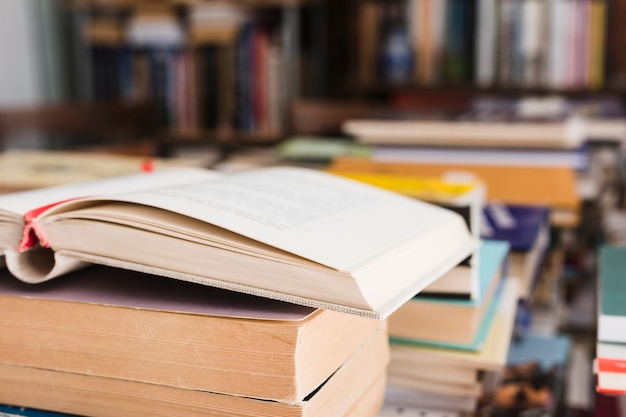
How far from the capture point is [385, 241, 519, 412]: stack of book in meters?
0.57

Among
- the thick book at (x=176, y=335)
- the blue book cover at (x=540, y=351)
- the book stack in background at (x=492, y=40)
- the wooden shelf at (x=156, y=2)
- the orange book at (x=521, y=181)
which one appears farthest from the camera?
the wooden shelf at (x=156, y=2)

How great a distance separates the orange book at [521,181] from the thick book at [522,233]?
0.04m

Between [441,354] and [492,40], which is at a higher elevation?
[492,40]

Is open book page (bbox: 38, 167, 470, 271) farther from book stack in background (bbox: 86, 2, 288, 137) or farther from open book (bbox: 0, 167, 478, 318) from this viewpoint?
book stack in background (bbox: 86, 2, 288, 137)

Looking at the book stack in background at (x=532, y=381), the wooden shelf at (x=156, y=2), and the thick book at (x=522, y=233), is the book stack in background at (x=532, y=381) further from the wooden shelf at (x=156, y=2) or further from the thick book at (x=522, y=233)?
the wooden shelf at (x=156, y=2)

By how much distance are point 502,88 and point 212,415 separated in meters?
1.69

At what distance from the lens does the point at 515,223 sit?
2.66 ft

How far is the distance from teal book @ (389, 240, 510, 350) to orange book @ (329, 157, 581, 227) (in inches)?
14.9

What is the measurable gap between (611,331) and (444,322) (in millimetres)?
130

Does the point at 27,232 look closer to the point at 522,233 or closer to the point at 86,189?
the point at 86,189

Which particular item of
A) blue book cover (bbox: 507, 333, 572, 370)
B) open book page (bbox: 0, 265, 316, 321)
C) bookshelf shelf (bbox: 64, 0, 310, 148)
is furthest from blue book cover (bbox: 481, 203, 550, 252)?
bookshelf shelf (bbox: 64, 0, 310, 148)

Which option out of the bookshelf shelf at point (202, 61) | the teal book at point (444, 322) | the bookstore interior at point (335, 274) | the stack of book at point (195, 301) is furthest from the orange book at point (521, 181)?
the bookshelf shelf at point (202, 61)

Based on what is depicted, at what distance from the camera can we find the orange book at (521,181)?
95cm

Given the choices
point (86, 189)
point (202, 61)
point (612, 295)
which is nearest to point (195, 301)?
point (86, 189)
